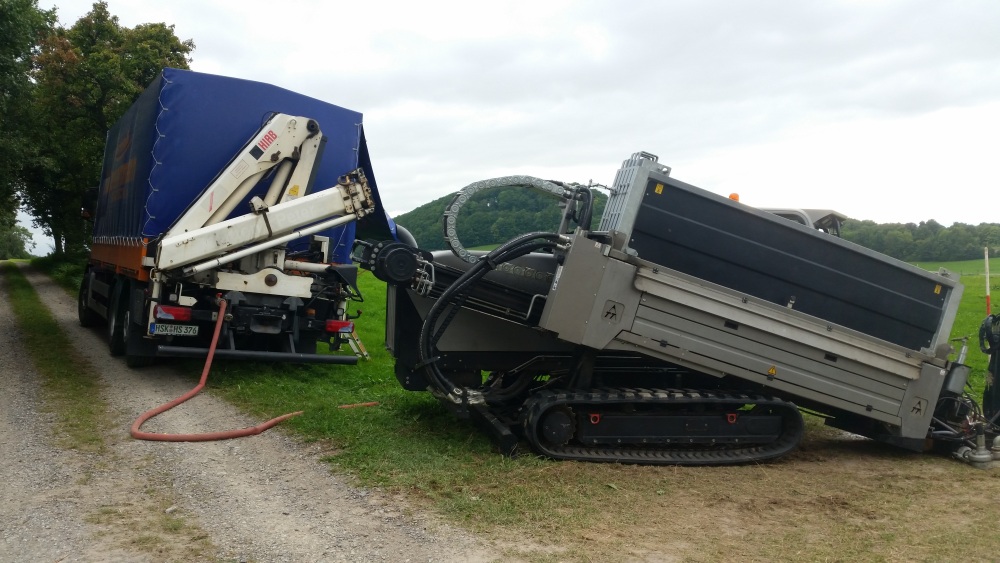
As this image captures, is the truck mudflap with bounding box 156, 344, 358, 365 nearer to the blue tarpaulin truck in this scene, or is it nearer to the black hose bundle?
the blue tarpaulin truck

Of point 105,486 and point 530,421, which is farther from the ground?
point 530,421

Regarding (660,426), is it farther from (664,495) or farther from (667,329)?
(664,495)

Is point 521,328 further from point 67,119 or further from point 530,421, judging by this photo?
point 67,119

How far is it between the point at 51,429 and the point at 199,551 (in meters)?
3.87

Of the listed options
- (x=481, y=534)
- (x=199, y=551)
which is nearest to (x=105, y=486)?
(x=199, y=551)

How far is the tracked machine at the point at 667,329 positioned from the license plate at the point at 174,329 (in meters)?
2.90

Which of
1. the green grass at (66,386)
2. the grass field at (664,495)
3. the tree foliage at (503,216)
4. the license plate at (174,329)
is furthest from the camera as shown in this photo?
the license plate at (174,329)

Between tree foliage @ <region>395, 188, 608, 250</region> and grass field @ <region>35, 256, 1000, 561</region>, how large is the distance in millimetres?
1832

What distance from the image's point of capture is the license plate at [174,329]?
935 centimetres

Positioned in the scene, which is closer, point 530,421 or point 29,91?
point 530,421

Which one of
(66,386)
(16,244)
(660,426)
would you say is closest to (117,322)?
(66,386)

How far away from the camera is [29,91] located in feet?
51.5

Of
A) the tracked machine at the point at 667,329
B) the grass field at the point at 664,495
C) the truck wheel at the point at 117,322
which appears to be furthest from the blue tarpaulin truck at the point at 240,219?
the tracked machine at the point at 667,329

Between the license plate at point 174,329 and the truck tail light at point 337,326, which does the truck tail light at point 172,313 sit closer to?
the license plate at point 174,329
